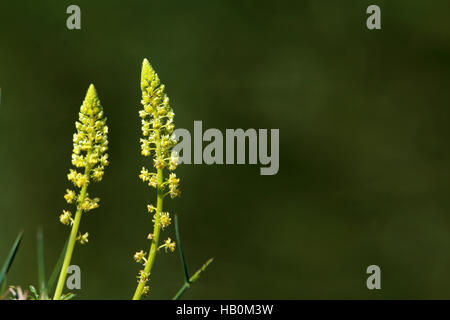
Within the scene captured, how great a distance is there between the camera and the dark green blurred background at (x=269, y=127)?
3.73m

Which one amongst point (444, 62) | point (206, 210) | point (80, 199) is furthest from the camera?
point (444, 62)

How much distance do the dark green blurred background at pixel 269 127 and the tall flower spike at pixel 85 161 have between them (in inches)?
122

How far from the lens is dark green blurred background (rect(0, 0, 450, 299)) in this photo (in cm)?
373

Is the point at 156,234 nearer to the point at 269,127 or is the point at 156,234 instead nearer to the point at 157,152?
the point at 157,152

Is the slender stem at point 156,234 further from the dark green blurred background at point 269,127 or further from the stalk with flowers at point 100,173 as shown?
the dark green blurred background at point 269,127

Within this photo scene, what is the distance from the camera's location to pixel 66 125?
383 cm

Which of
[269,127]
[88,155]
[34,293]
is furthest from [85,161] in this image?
[269,127]

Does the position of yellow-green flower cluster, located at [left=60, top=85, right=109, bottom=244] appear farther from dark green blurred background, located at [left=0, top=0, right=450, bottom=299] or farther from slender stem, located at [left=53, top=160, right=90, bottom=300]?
dark green blurred background, located at [left=0, top=0, right=450, bottom=299]

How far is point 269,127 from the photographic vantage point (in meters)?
3.94

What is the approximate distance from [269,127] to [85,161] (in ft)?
11.2

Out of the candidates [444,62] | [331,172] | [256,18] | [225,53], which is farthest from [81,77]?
[444,62]

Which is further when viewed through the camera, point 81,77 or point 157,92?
point 81,77
